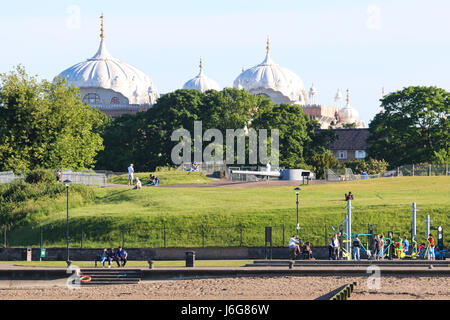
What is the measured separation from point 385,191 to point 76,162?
29.8 m

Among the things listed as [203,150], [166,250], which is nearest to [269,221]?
[166,250]

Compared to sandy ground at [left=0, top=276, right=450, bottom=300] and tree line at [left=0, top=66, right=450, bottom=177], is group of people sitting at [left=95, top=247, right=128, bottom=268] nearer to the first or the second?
sandy ground at [left=0, top=276, right=450, bottom=300]

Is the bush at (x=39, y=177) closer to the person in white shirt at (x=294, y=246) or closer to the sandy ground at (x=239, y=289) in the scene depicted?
the person in white shirt at (x=294, y=246)

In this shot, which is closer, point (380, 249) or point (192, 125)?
point (380, 249)

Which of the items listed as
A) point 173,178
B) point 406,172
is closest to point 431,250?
point 406,172

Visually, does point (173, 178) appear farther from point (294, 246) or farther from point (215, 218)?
point (294, 246)

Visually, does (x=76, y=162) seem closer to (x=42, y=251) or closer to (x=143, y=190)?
(x=143, y=190)

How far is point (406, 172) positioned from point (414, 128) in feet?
48.3

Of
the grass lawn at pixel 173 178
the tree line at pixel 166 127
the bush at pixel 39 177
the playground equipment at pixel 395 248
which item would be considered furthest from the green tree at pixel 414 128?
the playground equipment at pixel 395 248

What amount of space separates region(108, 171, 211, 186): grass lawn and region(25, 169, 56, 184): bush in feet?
36.7

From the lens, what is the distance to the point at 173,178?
98375mm

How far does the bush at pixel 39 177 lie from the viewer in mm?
85375

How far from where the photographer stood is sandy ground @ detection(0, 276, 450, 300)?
48.7m
